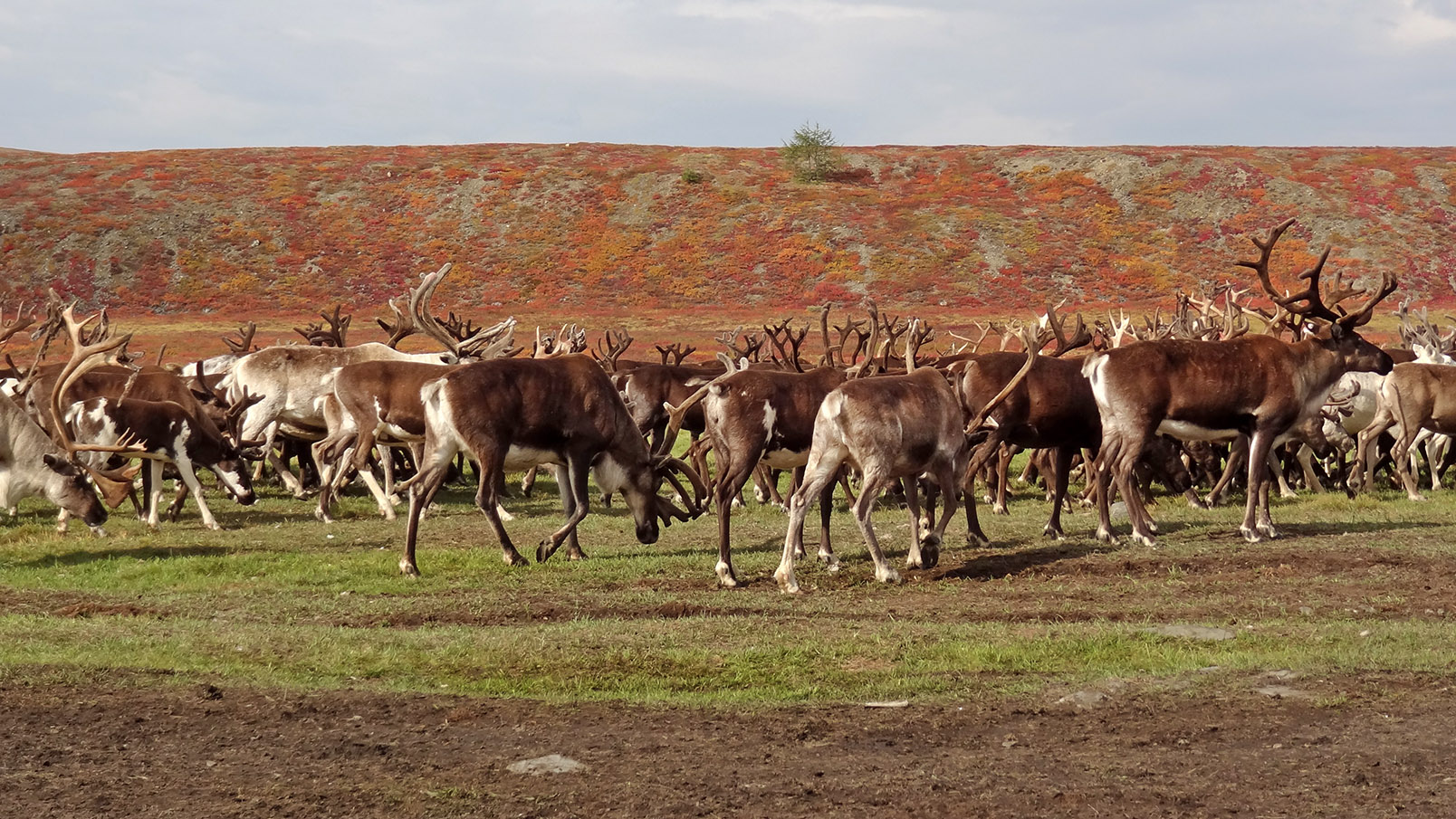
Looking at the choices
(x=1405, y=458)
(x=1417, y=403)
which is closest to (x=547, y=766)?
(x=1405, y=458)

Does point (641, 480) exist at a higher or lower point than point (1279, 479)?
higher

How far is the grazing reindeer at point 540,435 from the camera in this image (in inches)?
515

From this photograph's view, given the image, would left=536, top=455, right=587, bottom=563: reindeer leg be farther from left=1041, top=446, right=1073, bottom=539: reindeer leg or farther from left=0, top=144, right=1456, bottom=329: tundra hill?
left=0, top=144, right=1456, bottom=329: tundra hill

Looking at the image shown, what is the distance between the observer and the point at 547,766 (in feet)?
22.4

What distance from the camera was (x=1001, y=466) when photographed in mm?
17422

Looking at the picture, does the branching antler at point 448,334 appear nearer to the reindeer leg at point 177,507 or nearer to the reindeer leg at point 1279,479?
the reindeer leg at point 177,507

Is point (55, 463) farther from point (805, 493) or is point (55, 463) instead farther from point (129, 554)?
point (805, 493)

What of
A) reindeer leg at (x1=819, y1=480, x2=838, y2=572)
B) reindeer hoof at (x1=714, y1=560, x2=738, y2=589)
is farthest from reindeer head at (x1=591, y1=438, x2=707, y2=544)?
reindeer hoof at (x1=714, y1=560, x2=738, y2=589)

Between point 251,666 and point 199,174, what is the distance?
79987 mm

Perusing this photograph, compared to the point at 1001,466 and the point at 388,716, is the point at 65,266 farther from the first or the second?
the point at 388,716

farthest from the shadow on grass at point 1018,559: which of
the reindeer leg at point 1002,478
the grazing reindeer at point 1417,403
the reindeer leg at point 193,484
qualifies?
the reindeer leg at point 193,484

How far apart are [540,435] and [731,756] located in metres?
6.79

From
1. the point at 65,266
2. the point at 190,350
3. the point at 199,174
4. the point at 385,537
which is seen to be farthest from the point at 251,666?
the point at 199,174

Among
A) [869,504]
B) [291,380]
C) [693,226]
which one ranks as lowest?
[869,504]
